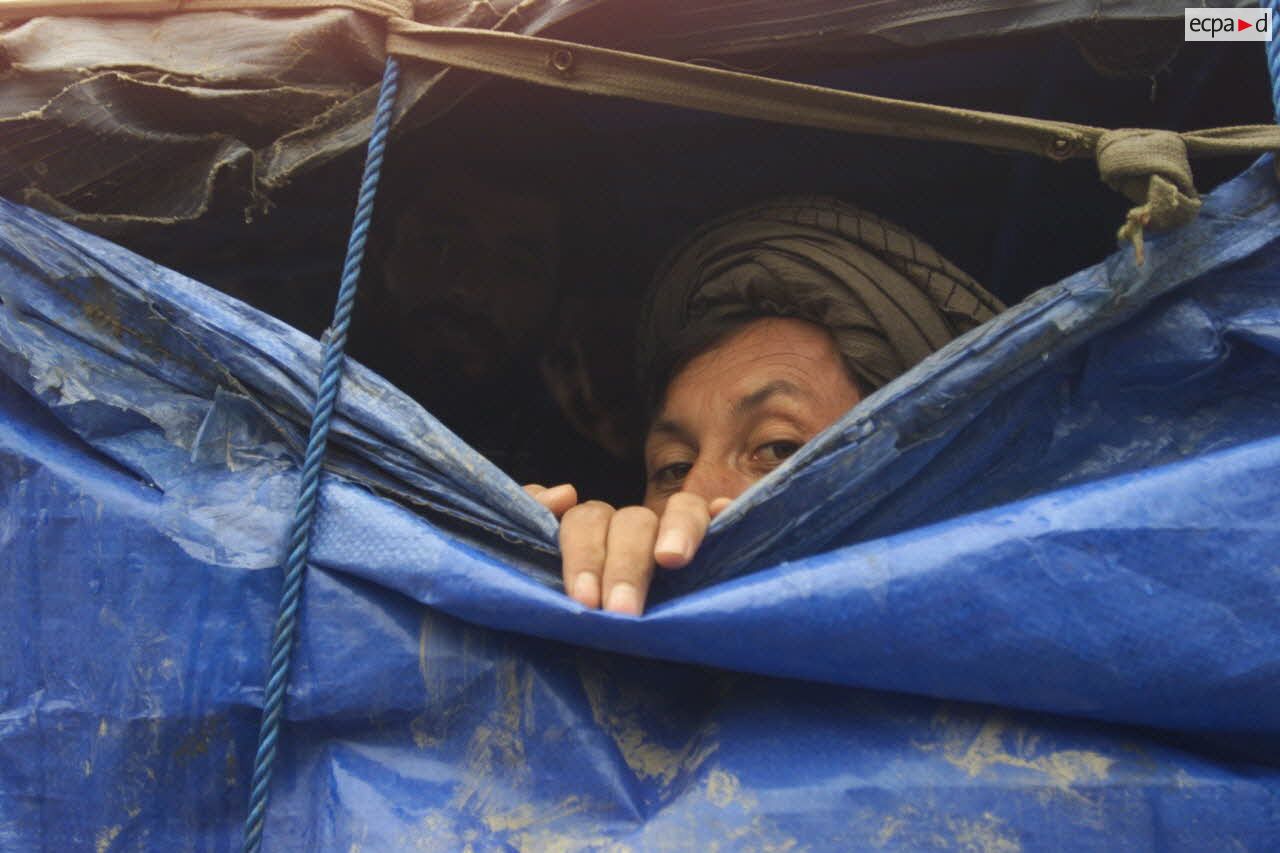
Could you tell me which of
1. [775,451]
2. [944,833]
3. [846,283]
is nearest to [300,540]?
[944,833]

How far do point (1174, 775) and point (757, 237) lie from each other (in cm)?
79

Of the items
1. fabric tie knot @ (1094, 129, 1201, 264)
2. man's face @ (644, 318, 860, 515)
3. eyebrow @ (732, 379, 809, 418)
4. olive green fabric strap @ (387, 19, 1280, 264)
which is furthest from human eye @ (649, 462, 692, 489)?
fabric tie knot @ (1094, 129, 1201, 264)

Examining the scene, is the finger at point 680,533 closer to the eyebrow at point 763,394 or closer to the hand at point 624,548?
the hand at point 624,548

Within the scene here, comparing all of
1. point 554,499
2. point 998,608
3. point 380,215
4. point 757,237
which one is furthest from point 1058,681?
point 380,215

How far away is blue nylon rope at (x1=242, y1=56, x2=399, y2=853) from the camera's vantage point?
70 cm

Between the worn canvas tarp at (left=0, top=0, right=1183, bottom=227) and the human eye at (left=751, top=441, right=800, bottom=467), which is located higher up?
the worn canvas tarp at (left=0, top=0, right=1183, bottom=227)

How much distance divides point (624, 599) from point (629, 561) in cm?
3

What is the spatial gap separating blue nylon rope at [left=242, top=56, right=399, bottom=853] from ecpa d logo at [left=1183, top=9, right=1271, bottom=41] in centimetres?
64

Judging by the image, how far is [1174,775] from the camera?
2.16 feet

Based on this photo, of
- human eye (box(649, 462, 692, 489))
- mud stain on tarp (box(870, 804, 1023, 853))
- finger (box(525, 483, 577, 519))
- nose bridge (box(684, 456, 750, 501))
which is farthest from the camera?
human eye (box(649, 462, 692, 489))

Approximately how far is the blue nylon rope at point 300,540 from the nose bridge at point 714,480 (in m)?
0.47

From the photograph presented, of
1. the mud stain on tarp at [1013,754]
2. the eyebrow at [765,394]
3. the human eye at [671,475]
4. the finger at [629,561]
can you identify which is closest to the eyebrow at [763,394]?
the eyebrow at [765,394]

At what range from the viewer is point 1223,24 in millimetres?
891

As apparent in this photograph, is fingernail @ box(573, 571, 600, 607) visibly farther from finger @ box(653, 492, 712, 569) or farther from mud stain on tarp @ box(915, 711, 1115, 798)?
mud stain on tarp @ box(915, 711, 1115, 798)
